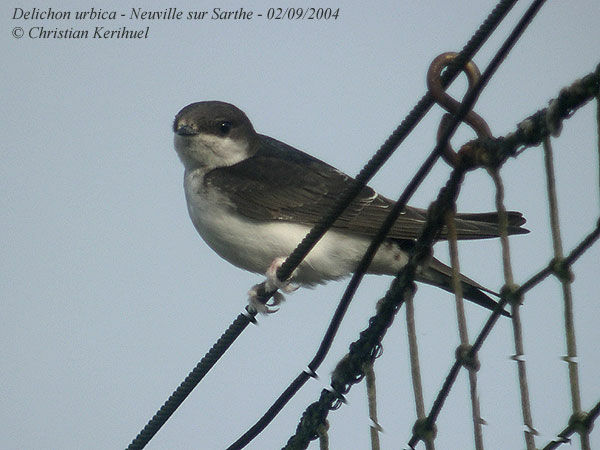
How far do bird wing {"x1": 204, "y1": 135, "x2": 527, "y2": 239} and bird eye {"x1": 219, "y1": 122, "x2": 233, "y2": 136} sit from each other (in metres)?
0.22

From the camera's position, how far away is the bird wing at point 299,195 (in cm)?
539

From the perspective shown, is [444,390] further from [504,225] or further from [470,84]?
[470,84]

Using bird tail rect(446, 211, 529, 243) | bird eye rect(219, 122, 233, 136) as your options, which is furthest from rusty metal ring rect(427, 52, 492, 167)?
bird eye rect(219, 122, 233, 136)

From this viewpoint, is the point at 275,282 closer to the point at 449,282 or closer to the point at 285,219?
the point at 285,219

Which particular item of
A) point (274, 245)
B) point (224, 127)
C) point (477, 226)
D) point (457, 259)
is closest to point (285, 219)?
point (274, 245)

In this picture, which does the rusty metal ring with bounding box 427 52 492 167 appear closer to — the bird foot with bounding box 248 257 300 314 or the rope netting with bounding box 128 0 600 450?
the rope netting with bounding box 128 0 600 450

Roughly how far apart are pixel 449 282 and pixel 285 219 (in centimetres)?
93

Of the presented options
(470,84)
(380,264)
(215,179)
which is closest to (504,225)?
(470,84)

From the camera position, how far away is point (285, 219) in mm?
5492

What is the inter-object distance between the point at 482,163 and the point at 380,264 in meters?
2.95

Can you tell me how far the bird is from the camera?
531 cm

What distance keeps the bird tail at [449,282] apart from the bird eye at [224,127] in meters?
1.63

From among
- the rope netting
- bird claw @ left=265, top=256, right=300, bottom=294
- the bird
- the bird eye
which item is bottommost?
the rope netting

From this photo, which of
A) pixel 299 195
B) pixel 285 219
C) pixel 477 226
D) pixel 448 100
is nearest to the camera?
pixel 448 100
